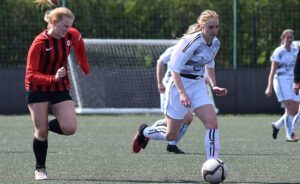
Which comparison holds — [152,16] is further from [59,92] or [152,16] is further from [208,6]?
[59,92]

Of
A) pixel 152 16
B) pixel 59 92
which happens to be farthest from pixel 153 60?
pixel 59 92

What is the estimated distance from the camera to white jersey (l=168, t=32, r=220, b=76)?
9.18m

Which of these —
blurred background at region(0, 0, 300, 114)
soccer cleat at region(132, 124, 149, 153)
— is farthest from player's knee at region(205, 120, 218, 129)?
blurred background at region(0, 0, 300, 114)

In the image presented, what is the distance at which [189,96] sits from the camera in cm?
930

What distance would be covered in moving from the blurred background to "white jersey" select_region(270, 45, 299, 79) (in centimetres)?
682

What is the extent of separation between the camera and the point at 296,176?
9211 mm

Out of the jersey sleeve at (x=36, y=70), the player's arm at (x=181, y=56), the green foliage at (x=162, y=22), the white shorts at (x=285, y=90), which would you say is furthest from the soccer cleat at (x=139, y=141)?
the green foliage at (x=162, y=22)

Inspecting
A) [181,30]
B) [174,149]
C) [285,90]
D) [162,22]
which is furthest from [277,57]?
[162,22]

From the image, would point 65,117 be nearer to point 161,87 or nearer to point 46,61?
point 46,61

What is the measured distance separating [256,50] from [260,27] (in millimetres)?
573

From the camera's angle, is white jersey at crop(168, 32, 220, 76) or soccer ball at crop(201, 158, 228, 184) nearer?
soccer ball at crop(201, 158, 228, 184)

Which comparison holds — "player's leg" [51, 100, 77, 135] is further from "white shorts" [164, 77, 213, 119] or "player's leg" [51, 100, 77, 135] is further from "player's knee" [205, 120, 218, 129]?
"player's knee" [205, 120, 218, 129]

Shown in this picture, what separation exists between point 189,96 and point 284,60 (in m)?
6.16

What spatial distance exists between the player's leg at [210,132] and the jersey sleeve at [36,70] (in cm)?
153
